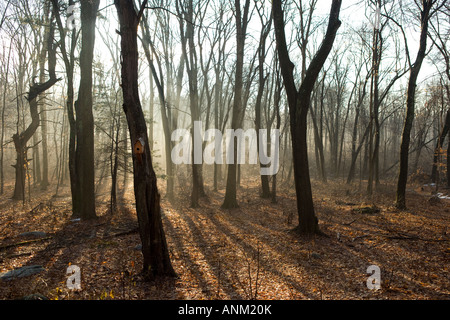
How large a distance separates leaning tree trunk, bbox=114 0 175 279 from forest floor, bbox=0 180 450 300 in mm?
737

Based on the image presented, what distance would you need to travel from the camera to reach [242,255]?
619 cm

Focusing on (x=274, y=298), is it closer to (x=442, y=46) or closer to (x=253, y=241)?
(x=253, y=241)

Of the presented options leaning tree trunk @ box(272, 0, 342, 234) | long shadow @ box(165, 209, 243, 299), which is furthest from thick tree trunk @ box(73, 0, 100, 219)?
leaning tree trunk @ box(272, 0, 342, 234)

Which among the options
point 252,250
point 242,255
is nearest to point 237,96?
point 252,250

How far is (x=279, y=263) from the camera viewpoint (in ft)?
18.7

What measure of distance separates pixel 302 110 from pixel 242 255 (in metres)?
3.78

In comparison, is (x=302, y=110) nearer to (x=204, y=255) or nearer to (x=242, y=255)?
(x=242, y=255)

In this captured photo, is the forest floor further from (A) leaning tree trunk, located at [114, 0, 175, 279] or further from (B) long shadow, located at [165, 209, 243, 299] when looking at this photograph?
(A) leaning tree trunk, located at [114, 0, 175, 279]

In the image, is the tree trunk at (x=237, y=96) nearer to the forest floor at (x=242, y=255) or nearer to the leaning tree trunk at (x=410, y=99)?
the forest floor at (x=242, y=255)

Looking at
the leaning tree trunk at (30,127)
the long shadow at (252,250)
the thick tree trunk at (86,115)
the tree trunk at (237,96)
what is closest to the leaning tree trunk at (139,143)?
the long shadow at (252,250)

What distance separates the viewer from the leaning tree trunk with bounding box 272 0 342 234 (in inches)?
269

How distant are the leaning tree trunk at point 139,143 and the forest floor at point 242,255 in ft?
2.42

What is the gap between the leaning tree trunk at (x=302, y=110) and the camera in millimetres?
6825
